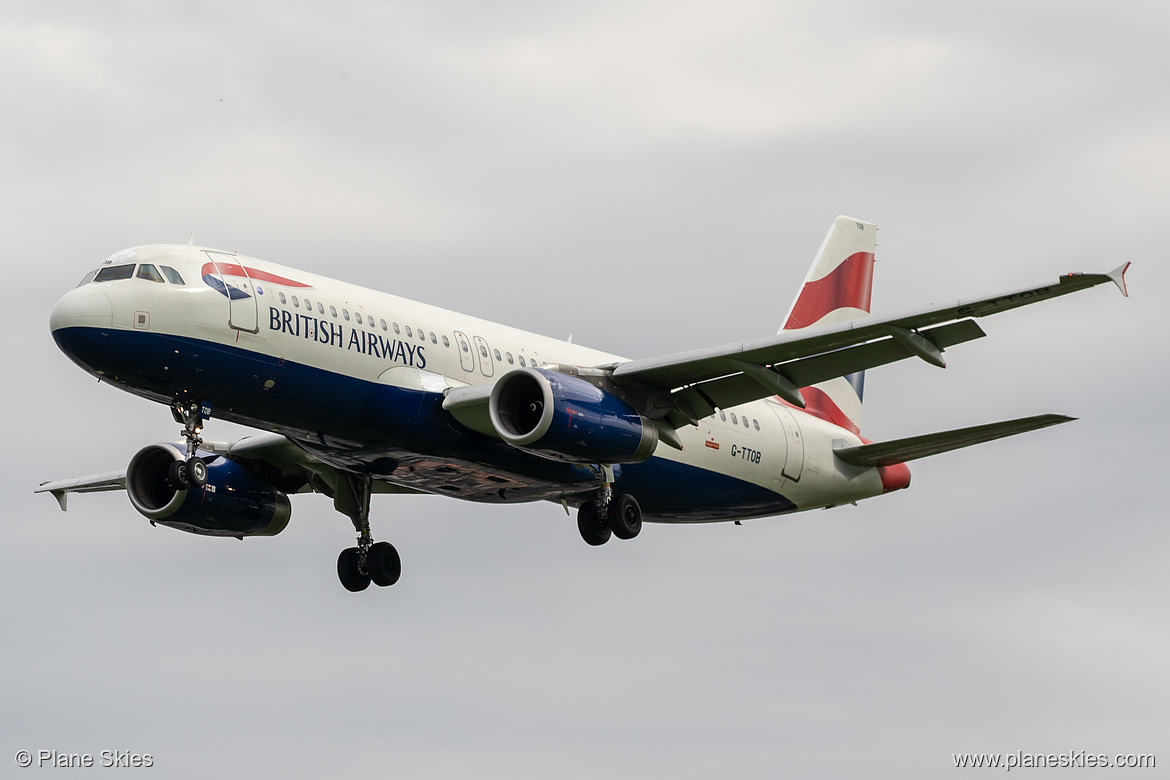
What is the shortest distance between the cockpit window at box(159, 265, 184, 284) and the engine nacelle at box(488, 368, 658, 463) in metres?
6.52

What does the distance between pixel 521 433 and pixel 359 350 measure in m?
3.69

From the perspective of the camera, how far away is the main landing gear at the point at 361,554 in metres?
40.0

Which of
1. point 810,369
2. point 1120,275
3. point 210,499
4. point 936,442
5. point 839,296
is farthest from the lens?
point 839,296

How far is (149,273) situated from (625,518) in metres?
12.1

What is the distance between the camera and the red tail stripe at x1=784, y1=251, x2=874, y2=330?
151 feet

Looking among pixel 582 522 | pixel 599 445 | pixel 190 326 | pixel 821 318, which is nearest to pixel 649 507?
pixel 582 522

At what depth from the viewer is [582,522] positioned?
124 feet

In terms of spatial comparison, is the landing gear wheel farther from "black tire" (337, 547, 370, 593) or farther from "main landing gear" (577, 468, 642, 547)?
"main landing gear" (577, 468, 642, 547)

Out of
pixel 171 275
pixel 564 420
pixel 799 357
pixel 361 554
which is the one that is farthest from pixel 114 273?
pixel 799 357

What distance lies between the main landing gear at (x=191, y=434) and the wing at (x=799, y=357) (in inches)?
336

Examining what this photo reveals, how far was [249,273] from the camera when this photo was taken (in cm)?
3231

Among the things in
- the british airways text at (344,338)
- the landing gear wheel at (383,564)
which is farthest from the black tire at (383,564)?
the british airways text at (344,338)

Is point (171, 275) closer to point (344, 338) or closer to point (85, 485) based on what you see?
point (344, 338)

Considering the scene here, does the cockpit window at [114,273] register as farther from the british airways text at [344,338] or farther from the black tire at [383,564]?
the black tire at [383,564]
